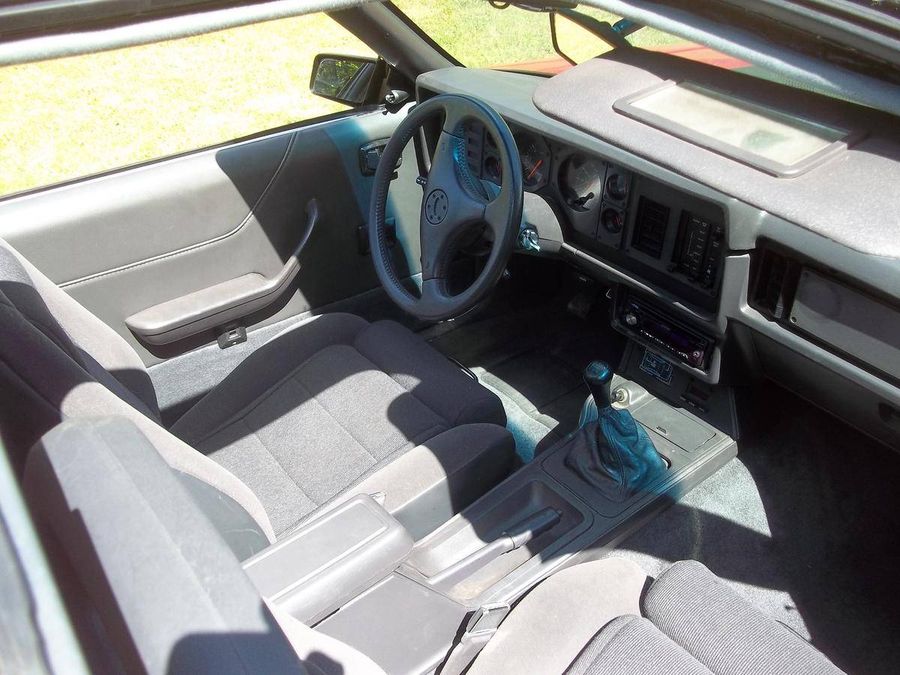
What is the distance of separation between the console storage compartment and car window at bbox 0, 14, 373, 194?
9.20 feet

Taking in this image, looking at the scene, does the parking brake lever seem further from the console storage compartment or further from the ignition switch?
the ignition switch

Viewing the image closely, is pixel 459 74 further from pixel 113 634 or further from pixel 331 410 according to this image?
pixel 113 634

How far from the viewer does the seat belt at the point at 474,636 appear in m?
1.61

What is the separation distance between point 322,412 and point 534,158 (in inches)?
37.4

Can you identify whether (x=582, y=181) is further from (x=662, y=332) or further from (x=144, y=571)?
(x=144, y=571)

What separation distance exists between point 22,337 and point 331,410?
2.93ft

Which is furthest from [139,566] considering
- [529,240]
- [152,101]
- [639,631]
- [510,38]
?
[152,101]

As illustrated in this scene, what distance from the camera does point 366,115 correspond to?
9.09ft

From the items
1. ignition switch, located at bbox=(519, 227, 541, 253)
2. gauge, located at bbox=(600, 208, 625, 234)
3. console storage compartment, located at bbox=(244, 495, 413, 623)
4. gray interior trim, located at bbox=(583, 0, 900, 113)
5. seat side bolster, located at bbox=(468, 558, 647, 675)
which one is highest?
gray interior trim, located at bbox=(583, 0, 900, 113)

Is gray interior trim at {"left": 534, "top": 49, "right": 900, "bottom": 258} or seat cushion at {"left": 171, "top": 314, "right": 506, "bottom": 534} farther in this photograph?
seat cushion at {"left": 171, "top": 314, "right": 506, "bottom": 534}

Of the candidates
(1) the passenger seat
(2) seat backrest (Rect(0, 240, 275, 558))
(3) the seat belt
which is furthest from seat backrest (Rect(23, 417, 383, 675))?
(3) the seat belt

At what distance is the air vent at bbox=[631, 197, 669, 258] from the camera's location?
2.02m

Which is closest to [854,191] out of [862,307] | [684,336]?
[862,307]

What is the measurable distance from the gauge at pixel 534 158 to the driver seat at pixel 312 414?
0.58 m
